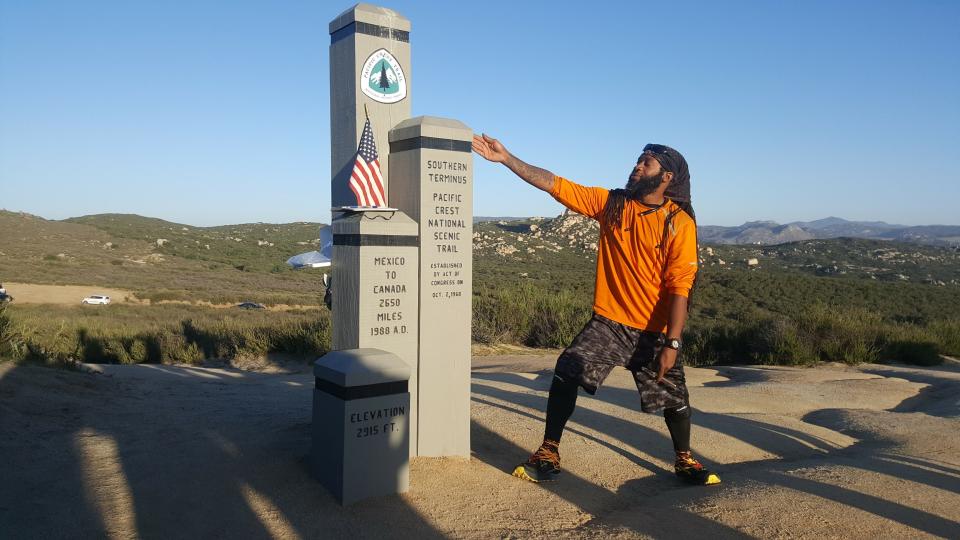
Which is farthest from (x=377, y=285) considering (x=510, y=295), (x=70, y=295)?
(x=70, y=295)

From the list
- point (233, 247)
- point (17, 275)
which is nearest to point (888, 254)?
point (233, 247)

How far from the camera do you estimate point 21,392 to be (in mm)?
5898

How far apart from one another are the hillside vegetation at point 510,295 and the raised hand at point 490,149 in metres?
5.69

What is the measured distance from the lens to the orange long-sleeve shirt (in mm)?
4449

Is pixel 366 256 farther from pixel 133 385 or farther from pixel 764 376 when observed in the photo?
pixel 764 376

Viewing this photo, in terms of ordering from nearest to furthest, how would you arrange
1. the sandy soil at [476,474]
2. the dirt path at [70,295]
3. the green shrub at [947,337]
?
the sandy soil at [476,474] → the green shrub at [947,337] → the dirt path at [70,295]

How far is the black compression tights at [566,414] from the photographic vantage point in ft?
15.1

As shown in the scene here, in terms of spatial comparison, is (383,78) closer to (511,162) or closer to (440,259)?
(511,162)

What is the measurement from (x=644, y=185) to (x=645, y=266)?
55 centimetres

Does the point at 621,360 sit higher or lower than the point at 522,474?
higher

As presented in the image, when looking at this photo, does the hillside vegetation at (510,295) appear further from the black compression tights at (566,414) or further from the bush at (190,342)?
the black compression tights at (566,414)

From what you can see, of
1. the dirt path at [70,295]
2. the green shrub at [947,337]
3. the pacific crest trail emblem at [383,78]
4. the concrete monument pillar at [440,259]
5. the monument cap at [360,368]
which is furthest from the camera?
the dirt path at [70,295]

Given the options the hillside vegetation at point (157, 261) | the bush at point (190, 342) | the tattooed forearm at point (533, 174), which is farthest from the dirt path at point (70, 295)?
the tattooed forearm at point (533, 174)

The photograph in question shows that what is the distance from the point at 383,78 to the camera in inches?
195
